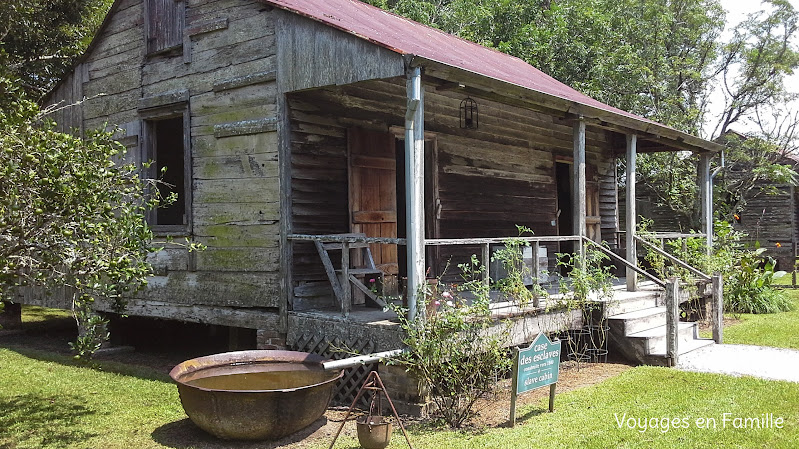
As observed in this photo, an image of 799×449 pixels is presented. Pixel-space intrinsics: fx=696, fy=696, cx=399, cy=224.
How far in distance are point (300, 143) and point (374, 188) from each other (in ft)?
4.52

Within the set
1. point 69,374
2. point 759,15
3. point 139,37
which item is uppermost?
point 759,15

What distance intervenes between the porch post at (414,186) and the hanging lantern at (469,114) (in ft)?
14.1

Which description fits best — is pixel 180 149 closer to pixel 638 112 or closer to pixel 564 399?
pixel 564 399

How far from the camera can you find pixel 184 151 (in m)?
9.36

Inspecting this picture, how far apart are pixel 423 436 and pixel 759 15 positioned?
20386 mm

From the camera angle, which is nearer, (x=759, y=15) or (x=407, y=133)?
(x=407, y=133)

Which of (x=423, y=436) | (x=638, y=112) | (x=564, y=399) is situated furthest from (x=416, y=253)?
(x=638, y=112)

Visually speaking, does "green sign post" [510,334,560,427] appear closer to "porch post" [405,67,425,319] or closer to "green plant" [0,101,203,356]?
"porch post" [405,67,425,319]

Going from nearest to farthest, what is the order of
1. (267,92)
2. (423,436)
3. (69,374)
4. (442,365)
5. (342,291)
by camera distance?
(423,436), (442,365), (342,291), (267,92), (69,374)

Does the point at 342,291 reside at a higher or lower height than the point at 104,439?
higher

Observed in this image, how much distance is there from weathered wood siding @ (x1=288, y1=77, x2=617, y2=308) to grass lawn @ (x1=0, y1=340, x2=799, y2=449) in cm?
243

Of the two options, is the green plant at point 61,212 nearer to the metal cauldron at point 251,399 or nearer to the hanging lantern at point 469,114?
the metal cauldron at point 251,399

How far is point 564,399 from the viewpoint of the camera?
286 inches

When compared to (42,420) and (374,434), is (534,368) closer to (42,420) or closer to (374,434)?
(374,434)
